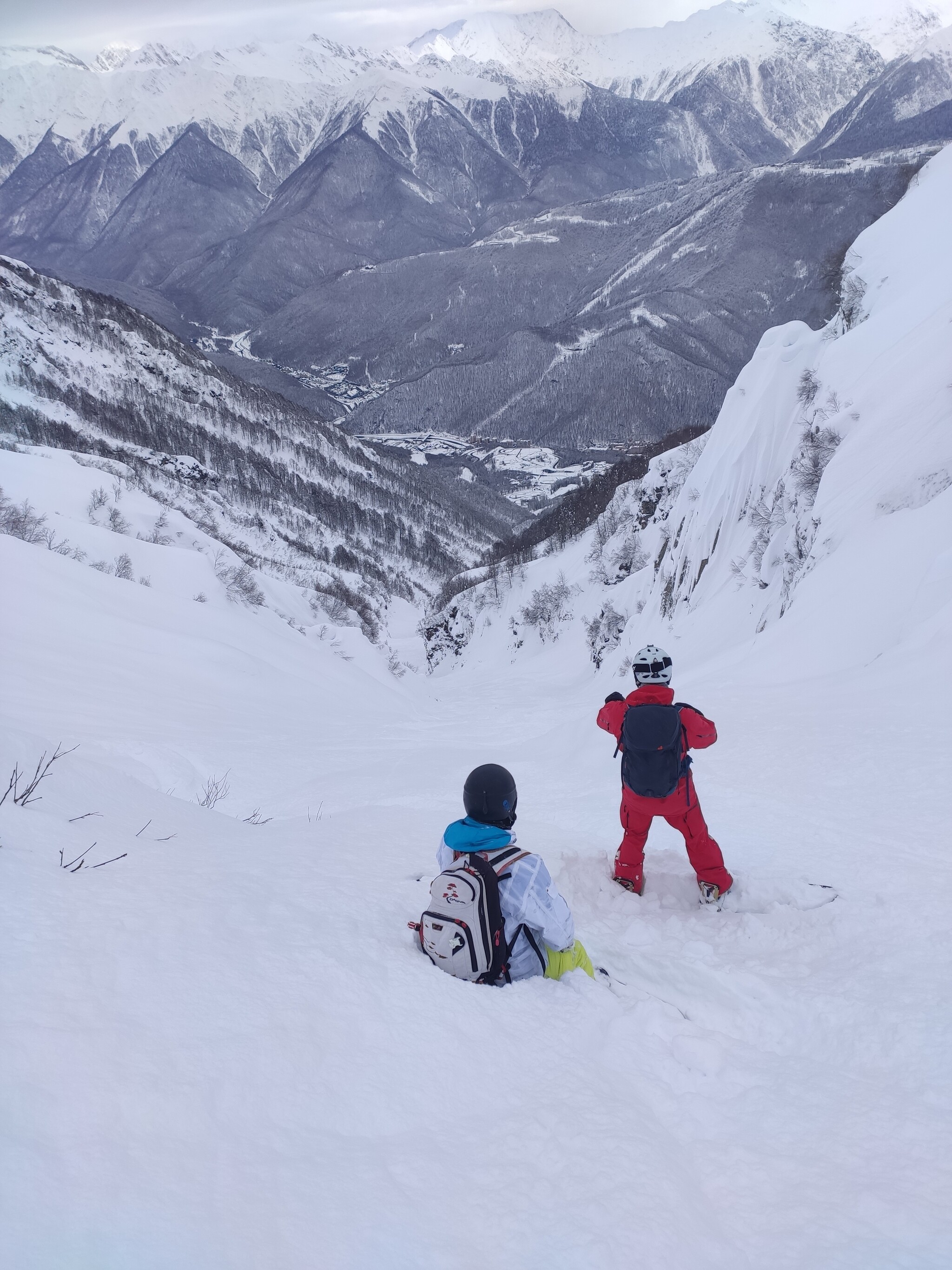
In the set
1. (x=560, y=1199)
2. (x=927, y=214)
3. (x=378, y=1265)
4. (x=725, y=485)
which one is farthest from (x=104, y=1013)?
(x=927, y=214)

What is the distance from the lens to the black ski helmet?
391 centimetres

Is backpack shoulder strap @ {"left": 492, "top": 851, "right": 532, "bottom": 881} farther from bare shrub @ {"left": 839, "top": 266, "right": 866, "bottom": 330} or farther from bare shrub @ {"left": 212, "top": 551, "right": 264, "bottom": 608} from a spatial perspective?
bare shrub @ {"left": 839, "top": 266, "right": 866, "bottom": 330}

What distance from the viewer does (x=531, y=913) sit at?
12.4ft

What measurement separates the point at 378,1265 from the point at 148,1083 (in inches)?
33.7

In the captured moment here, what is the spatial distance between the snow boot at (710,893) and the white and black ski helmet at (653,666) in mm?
1519

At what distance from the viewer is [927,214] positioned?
33.5m

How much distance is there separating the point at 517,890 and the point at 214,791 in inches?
271

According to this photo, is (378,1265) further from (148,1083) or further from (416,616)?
(416,616)

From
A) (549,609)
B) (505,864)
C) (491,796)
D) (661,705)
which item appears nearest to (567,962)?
(505,864)

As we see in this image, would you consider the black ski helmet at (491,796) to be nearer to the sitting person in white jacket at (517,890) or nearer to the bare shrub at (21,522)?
the sitting person in white jacket at (517,890)

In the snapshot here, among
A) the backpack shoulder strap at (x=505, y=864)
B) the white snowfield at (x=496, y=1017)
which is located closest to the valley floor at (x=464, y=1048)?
the white snowfield at (x=496, y=1017)

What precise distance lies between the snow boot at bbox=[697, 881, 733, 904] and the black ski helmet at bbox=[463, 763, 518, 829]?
2251 mm

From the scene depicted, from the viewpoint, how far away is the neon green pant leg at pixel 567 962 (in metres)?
3.85

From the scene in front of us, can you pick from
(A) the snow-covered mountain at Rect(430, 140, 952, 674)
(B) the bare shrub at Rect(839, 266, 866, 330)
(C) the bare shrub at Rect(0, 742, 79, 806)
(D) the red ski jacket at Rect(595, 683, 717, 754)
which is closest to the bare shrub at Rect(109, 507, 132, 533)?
(A) the snow-covered mountain at Rect(430, 140, 952, 674)
